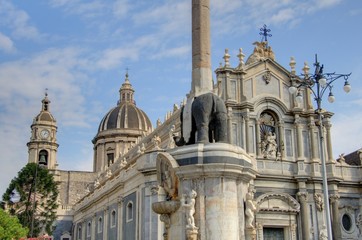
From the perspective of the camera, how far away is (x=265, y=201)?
33594mm

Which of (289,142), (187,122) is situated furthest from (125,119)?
(187,122)

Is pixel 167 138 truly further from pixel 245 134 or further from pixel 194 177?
pixel 194 177

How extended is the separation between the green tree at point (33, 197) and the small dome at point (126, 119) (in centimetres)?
1985

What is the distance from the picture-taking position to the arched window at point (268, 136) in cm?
3528

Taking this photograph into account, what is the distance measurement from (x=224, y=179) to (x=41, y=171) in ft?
131

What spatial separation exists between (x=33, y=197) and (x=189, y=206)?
38583mm

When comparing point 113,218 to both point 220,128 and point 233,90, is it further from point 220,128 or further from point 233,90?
point 220,128

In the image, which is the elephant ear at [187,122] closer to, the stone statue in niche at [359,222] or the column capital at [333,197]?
the column capital at [333,197]

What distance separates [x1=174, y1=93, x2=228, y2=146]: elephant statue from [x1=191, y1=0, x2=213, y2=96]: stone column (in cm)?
118

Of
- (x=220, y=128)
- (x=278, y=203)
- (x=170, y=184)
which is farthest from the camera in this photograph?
(x=278, y=203)

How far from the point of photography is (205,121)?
14.6 meters

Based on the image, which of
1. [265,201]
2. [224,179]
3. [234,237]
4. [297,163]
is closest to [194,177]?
[224,179]

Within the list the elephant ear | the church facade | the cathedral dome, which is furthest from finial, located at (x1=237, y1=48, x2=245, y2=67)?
the cathedral dome

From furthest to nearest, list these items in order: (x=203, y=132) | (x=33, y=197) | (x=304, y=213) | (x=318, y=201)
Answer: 1. (x=33, y=197)
2. (x=318, y=201)
3. (x=304, y=213)
4. (x=203, y=132)
